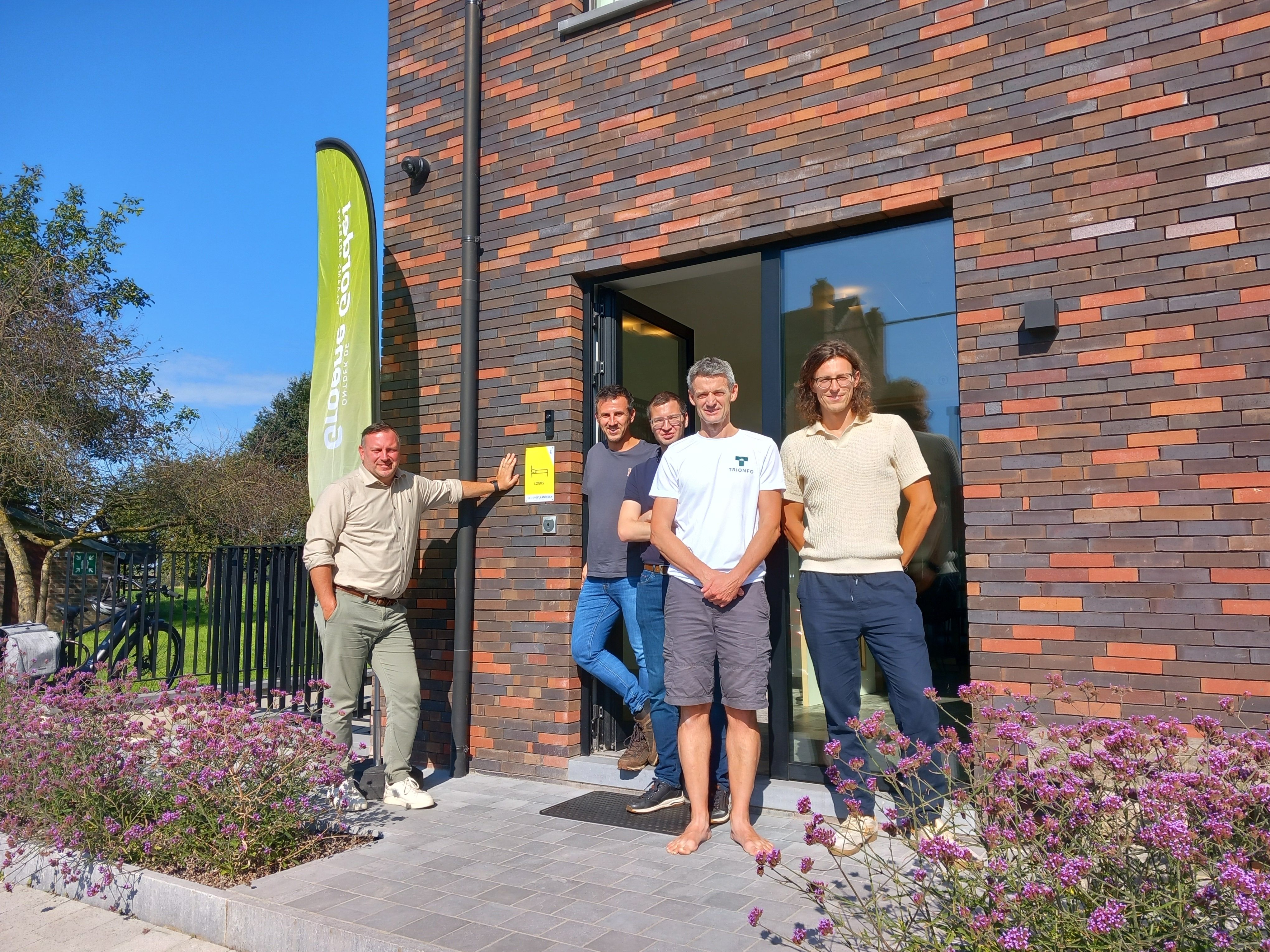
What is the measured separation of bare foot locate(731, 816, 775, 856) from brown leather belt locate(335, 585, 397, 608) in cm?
225

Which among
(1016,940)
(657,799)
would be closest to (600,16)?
(657,799)

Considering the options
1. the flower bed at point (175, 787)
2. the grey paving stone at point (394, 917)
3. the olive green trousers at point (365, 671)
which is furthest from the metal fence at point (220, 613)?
the grey paving stone at point (394, 917)

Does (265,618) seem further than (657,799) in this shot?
Yes

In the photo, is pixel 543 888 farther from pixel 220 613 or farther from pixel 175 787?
pixel 220 613

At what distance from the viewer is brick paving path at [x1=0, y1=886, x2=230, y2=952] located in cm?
335

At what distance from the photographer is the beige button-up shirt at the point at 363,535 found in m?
4.90

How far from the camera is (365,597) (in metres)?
4.92

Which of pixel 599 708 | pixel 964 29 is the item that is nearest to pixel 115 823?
pixel 599 708

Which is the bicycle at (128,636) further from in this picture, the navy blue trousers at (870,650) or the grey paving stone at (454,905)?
the navy blue trousers at (870,650)

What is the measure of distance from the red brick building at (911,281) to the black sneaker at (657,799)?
1.95 feet

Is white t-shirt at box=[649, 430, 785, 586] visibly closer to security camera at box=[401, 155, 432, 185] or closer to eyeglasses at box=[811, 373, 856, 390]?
eyeglasses at box=[811, 373, 856, 390]

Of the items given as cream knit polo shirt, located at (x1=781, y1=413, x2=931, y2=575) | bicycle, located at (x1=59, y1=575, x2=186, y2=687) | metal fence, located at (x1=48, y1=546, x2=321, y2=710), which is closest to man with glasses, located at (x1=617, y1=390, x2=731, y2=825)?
cream knit polo shirt, located at (x1=781, y1=413, x2=931, y2=575)

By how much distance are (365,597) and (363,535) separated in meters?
0.34

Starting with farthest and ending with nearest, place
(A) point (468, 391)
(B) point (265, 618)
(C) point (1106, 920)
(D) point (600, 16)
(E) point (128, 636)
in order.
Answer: (E) point (128, 636) → (B) point (265, 618) → (A) point (468, 391) → (D) point (600, 16) → (C) point (1106, 920)
